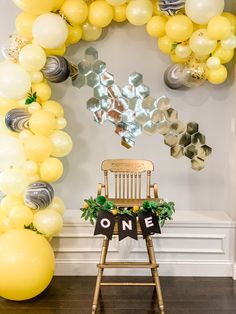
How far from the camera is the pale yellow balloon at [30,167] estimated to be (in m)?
2.85

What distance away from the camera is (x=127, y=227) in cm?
263

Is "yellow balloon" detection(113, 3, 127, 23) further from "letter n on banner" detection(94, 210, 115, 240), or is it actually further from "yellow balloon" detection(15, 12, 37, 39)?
"letter n on banner" detection(94, 210, 115, 240)

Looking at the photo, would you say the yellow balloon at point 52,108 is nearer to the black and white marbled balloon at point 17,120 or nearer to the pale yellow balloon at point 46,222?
the black and white marbled balloon at point 17,120

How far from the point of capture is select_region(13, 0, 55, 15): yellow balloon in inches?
110

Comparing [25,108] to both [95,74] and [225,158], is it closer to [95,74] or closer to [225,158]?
[95,74]

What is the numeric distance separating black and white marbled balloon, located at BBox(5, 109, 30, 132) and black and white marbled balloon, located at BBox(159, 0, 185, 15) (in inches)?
45.8

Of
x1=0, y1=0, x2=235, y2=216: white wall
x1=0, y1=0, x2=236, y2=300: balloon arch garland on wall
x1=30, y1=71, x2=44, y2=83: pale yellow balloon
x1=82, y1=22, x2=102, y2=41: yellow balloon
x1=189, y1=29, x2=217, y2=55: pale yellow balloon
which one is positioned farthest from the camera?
x1=0, y1=0, x2=235, y2=216: white wall

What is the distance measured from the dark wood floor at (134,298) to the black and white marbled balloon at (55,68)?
148 centimetres

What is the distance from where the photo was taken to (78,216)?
131 inches

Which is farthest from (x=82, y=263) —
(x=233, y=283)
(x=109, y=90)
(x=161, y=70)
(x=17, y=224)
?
(x=161, y=70)

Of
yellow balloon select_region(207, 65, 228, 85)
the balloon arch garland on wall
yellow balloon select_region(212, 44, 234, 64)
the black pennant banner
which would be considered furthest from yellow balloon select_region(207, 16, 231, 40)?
the black pennant banner

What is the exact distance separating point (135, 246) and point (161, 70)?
139cm

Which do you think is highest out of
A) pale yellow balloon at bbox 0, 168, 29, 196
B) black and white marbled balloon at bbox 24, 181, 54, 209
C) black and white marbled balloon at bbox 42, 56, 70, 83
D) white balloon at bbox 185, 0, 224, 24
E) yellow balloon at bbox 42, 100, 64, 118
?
white balloon at bbox 185, 0, 224, 24

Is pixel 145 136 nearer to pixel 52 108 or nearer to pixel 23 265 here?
pixel 52 108
